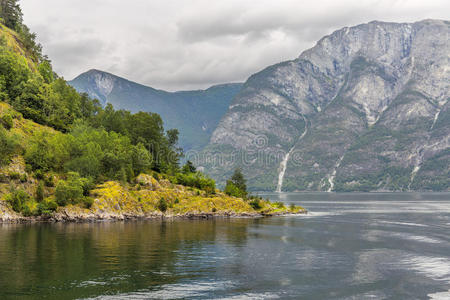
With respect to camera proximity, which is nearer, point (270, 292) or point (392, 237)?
point (270, 292)

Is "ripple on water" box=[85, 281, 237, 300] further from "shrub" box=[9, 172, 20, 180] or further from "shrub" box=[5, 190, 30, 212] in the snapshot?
"shrub" box=[9, 172, 20, 180]

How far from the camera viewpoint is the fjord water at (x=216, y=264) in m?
47.9

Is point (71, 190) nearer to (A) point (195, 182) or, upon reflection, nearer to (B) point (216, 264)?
(A) point (195, 182)

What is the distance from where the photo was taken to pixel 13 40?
19250cm

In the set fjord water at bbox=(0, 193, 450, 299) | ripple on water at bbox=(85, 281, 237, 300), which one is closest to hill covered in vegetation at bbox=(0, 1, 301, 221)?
fjord water at bbox=(0, 193, 450, 299)

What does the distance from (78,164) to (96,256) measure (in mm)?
81796

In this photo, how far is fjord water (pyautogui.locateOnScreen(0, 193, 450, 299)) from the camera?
47906 mm

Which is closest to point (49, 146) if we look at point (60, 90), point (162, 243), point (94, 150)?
point (94, 150)

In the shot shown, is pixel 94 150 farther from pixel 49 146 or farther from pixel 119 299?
pixel 119 299

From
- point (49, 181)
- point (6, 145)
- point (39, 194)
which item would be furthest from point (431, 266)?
point (6, 145)

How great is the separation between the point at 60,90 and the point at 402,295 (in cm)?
17734

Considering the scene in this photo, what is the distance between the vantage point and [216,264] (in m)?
64.2

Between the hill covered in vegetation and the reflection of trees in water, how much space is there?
23.7m

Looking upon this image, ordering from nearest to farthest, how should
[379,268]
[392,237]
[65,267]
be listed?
1. [65,267]
2. [379,268]
3. [392,237]
